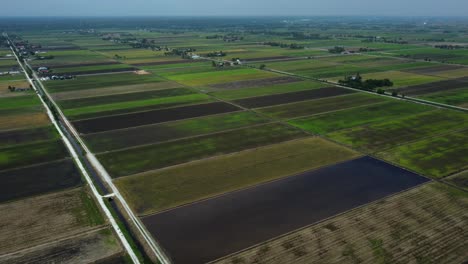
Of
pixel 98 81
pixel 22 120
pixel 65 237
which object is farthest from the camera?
pixel 98 81

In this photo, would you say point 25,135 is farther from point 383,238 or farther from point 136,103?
point 383,238

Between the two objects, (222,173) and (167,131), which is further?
(167,131)

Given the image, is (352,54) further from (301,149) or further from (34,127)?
(34,127)

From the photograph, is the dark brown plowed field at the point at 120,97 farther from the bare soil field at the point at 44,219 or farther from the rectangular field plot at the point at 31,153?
the bare soil field at the point at 44,219

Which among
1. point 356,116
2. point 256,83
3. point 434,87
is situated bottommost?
point 356,116

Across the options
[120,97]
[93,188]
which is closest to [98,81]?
[120,97]

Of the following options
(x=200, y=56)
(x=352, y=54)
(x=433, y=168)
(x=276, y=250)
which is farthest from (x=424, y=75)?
(x=276, y=250)
